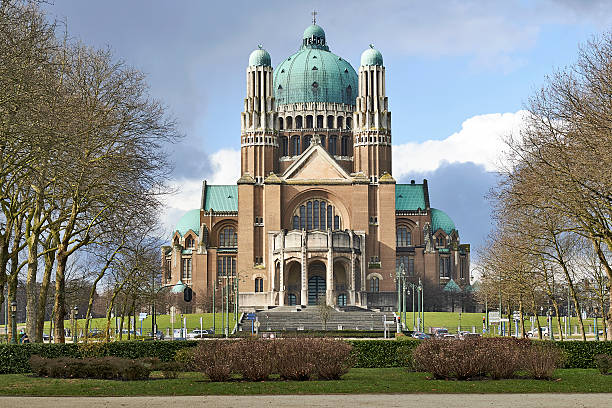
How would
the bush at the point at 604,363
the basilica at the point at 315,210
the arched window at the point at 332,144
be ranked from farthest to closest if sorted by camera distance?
the arched window at the point at 332,144 < the basilica at the point at 315,210 < the bush at the point at 604,363

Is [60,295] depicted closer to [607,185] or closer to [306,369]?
[306,369]

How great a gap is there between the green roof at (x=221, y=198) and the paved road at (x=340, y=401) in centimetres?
9685

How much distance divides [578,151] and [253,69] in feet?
249

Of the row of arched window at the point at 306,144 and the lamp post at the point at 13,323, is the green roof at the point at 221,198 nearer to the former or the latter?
the row of arched window at the point at 306,144

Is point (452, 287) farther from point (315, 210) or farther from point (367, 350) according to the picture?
point (367, 350)

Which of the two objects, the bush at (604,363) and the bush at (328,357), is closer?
the bush at (328,357)

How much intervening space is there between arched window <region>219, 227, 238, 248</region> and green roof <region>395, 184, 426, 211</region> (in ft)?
69.5

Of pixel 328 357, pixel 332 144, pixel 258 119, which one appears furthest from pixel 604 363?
pixel 332 144

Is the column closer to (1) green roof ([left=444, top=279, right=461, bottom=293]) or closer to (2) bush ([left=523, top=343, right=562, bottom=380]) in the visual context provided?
(1) green roof ([left=444, top=279, right=461, bottom=293])

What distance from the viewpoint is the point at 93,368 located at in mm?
29250

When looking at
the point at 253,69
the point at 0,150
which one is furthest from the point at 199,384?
the point at 253,69

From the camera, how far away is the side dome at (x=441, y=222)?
4847 inches

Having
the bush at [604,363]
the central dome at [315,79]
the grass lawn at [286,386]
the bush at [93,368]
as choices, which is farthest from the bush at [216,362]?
the central dome at [315,79]

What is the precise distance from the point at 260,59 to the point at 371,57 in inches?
501
